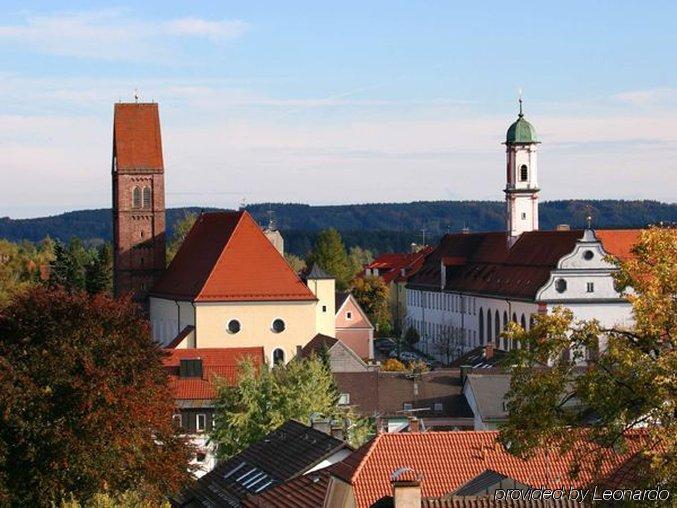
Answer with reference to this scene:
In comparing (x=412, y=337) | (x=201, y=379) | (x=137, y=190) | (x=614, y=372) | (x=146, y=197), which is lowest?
(x=412, y=337)

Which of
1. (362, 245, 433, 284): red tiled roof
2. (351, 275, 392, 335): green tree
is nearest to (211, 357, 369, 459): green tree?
(351, 275, 392, 335): green tree

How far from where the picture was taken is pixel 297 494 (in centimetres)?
3053

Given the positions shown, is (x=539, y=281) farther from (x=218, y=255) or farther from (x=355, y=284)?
(x=355, y=284)

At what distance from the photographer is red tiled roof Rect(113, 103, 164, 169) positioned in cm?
8525

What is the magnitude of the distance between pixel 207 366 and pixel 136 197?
2255cm

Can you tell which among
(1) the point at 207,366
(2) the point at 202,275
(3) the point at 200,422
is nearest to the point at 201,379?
(1) the point at 207,366

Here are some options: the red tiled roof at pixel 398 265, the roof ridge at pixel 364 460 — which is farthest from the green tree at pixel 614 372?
the red tiled roof at pixel 398 265

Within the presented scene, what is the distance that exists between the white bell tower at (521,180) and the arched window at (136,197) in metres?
31.1

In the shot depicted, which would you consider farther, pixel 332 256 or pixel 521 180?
pixel 332 256

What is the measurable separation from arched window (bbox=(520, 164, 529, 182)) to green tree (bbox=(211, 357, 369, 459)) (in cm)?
5543

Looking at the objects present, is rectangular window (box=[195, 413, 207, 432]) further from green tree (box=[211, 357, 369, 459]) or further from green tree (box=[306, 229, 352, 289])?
green tree (box=[306, 229, 352, 289])

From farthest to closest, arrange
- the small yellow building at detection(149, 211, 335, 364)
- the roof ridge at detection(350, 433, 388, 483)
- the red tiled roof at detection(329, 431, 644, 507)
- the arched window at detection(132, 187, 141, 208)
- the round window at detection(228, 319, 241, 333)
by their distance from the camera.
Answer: the arched window at detection(132, 187, 141, 208) < the round window at detection(228, 319, 241, 333) < the small yellow building at detection(149, 211, 335, 364) < the red tiled roof at detection(329, 431, 644, 507) < the roof ridge at detection(350, 433, 388, 483)

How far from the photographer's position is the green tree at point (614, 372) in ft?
66.8

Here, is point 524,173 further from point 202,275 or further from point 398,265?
point 398,265
